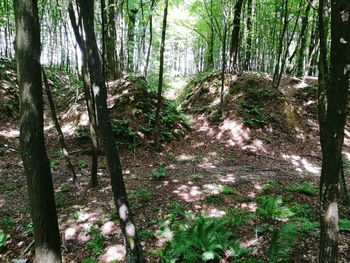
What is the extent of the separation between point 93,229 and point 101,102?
116 inches

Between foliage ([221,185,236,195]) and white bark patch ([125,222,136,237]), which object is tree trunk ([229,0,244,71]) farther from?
white bark patch ([125,222,136,237])

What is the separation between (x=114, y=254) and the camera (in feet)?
17.6

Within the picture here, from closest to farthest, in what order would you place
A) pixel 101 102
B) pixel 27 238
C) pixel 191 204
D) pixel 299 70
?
1. pixel 101 102
2. pixel 27 238
3. pixel 191 204
4. pixel 299 70

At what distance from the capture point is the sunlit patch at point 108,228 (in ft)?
19.8

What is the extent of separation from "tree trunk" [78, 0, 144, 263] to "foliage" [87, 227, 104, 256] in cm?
110

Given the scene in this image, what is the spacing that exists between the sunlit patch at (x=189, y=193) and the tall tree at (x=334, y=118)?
12.9ft

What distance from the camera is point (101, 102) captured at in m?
4.57

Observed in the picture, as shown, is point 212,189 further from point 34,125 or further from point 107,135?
point 34,125

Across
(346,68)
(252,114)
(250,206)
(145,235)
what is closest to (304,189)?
(250,206)

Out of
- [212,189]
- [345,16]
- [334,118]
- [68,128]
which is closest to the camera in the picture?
[345,16]

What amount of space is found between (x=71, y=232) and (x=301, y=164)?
7.98 metres

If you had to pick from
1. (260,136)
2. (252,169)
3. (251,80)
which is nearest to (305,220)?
(252,169)

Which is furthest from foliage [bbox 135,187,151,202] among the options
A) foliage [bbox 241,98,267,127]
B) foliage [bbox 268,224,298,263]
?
foliage [bbox 241,98,267,127]

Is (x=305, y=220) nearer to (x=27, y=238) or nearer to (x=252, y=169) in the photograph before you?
(x=252, y=169)
